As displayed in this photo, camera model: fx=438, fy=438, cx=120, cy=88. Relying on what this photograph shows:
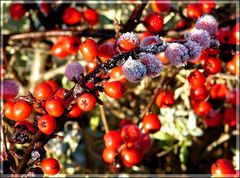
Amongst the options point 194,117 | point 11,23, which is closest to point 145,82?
point 194,117

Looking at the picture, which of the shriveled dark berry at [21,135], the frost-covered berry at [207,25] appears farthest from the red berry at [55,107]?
the frost-covered berry at [207,25]

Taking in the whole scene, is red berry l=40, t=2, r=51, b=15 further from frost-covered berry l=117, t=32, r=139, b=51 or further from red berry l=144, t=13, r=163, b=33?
frost-covered berry l=117, t=32, r=139, b=51

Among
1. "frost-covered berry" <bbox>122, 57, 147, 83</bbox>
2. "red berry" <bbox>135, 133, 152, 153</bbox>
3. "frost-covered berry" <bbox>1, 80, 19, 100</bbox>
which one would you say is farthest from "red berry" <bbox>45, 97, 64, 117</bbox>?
"red berry" <bbox>135, 133, 152, 153</bbox>

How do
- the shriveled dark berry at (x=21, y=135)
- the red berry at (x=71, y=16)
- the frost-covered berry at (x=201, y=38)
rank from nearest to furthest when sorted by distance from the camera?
the frost-covered berry at (x=201, y=38) → the shriveled dark berry at (x=21, y=135) → the red berry at (x=71, y=16)

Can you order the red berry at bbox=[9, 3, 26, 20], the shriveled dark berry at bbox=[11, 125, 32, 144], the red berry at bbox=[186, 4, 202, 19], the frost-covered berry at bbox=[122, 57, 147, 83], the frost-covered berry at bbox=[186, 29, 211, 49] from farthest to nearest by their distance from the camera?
the red berry at bbox=[9, 3, 26, 20] → the red berry at bbox=[186, 4, 202, 19] → the shriveled dark berry at bbox=[11, 125, 32, 144] → the frost-covered berry at bbox=[186, 29, 211, 49] → the frost-covered berry at bbox=[122, 57, 147, 83]

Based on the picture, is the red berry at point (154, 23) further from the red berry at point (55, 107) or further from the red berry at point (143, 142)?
the red berry at point (55, 107)

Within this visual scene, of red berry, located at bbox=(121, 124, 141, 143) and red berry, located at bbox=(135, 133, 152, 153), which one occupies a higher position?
red berry, located at bbox=(121, 124, 141, 143)

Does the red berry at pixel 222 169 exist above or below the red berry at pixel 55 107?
below
